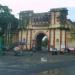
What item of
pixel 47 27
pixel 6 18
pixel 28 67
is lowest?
pixel 28 67

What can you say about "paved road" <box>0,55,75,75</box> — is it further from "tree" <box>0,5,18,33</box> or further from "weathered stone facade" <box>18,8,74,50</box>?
"weathered stone facade" <box>18,8,74,50</box>

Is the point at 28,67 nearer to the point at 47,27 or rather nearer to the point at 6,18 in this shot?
the point at 6,18

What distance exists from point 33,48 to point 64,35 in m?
7.79

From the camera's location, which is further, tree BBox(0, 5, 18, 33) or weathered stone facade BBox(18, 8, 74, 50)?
weathered stone facade BBox(18, 8, 74, 50)

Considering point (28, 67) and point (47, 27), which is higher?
point (47, 27)

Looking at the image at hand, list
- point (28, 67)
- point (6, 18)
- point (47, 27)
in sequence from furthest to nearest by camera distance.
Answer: point (47, 27)
point (6, 18)
point (28, 67)

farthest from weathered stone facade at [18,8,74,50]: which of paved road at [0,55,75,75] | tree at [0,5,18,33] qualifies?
paved road at [0,55,75,75]

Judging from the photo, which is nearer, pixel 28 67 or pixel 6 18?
pixel 28 67

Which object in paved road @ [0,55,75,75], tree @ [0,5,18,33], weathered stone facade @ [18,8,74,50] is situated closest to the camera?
paved road @ [0,55,75,75]

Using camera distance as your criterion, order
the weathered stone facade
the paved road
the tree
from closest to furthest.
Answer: the paved road, the tree, the weathered stone facade

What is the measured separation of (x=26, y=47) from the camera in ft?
282

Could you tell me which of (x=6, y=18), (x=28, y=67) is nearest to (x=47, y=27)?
(x=6, y=18)

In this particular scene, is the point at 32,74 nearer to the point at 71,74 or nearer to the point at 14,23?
the point at 71,74

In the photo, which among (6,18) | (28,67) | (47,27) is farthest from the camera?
(47,27)
